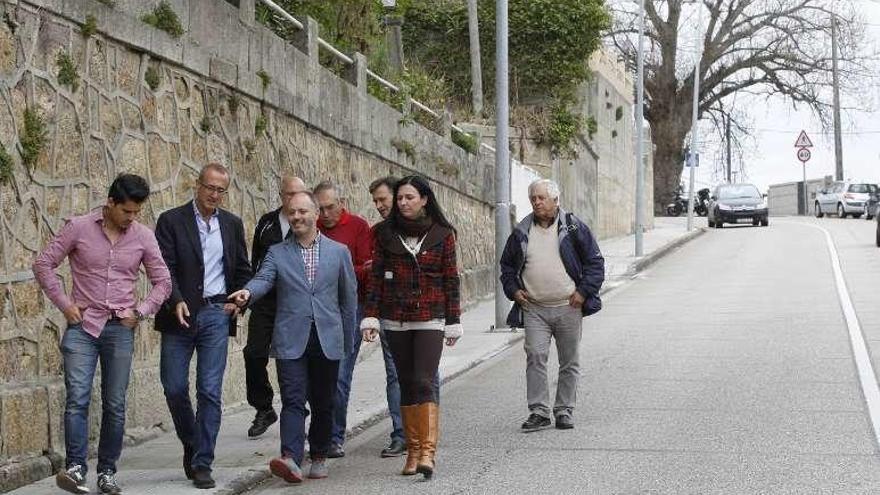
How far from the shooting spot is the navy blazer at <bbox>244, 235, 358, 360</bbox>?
9.13 m

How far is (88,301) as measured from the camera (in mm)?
8398

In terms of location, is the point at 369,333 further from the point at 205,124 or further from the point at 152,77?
the point at 205,124

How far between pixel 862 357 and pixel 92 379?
9340mm

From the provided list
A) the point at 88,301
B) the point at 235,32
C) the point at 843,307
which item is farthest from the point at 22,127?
the point at 843,307

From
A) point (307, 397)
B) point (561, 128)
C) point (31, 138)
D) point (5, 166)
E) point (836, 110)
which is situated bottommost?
point (307, 397)

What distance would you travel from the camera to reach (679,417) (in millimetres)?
11578

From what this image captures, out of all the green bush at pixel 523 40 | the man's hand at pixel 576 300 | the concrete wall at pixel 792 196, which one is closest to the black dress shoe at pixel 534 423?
the man's hand at pixel 576 300

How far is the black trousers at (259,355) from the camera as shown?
31.6 ft

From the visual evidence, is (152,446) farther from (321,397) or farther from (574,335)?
(574,335)

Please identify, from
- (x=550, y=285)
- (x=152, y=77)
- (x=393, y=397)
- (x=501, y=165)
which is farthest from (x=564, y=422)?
(x=501, y=165)

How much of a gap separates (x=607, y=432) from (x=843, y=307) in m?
11.3

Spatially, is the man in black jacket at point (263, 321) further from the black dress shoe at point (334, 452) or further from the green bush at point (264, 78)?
the green bush at point (264, 78)

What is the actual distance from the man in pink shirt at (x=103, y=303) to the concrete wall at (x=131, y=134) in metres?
0.61

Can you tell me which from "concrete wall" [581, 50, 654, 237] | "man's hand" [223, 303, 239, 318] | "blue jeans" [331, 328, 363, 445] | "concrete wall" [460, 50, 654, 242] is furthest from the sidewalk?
"concrete wall" [581, 50, 654, 237]
